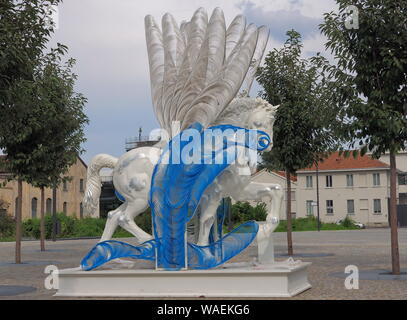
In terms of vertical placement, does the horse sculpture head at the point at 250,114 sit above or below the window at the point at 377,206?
above

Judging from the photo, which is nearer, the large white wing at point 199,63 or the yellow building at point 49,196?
the large white wing at point 199,63

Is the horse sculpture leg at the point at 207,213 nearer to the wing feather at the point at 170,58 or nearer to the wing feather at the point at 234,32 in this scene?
Answer: the wing feather at the point at 170,58

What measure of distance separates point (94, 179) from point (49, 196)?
141 ft

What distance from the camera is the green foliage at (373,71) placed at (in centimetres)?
1128

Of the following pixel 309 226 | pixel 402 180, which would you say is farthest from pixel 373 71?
pixel 402 180

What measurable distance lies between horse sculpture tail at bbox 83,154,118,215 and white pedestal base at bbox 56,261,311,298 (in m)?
1.22

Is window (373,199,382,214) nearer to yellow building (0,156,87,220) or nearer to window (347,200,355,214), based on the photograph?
window (347,200,355,214)

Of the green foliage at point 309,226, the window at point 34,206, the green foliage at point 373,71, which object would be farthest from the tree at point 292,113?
the window at point 34,206

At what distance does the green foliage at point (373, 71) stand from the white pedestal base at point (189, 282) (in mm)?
3701

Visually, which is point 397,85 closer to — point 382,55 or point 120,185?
point 382,55

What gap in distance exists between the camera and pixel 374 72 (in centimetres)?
1173

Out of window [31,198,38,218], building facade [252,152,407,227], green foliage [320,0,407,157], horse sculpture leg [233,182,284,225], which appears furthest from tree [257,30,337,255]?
building facade [252,152,407,227]

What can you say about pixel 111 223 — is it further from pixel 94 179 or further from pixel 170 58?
pixel 170 58

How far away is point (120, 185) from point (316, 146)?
8853 mm
